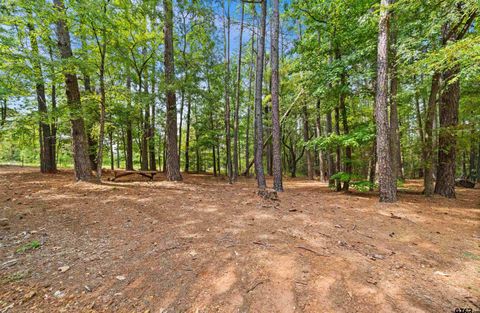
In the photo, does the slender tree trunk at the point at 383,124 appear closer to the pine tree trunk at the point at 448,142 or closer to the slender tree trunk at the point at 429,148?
the slender tree trunk at the point at 429,148

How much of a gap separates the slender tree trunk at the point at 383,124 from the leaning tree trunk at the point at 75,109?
9.10 m

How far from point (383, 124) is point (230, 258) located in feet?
18.5

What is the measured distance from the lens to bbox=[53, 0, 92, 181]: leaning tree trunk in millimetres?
6654

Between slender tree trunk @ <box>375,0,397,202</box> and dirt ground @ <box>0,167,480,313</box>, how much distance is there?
0.97 meters

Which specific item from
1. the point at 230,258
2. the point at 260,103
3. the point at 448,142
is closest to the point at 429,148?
the point at 448,142

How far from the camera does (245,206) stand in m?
5.18

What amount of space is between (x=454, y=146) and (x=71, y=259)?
32.4 ft

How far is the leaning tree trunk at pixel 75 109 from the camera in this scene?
6.65 meters

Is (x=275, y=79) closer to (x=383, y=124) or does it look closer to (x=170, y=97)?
(x=383, y=124)

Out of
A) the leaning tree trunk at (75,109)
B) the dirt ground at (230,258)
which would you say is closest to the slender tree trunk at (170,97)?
the leaning tree trunk at (75,109)

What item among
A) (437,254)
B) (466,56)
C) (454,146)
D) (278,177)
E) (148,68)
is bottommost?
(437,254)

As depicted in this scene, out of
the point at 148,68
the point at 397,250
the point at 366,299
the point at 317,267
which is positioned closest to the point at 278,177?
the point at 397,250

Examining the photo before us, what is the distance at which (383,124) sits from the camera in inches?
229

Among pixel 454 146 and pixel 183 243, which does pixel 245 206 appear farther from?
pixel 454 146
